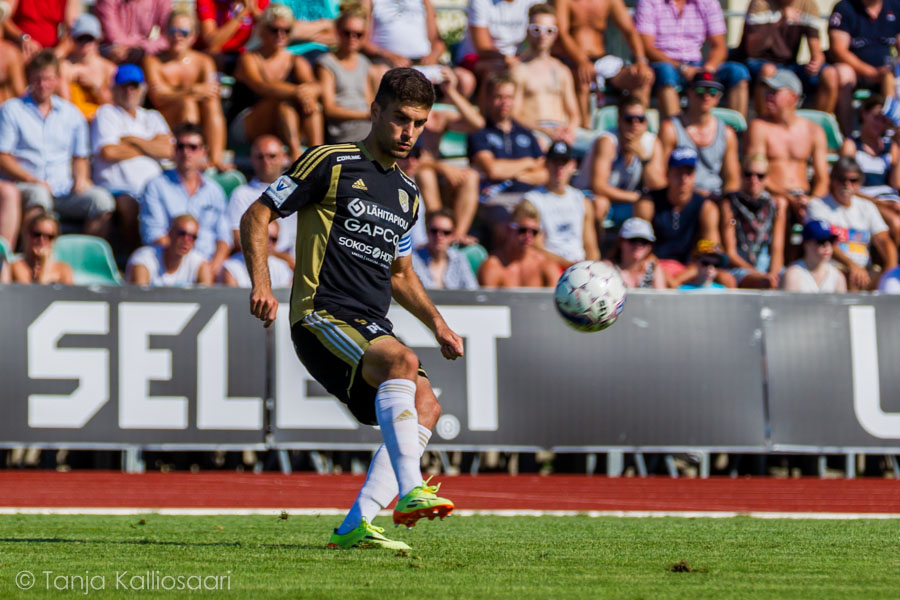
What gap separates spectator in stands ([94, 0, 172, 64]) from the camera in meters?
15.3

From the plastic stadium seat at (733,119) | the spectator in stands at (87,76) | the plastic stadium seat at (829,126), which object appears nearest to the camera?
the spectator in stands at (87,76)

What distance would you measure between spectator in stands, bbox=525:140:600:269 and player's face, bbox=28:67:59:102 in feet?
16.5

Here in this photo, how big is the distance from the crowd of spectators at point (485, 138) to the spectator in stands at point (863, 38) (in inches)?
3.2

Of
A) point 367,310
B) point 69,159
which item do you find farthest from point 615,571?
point 69,159

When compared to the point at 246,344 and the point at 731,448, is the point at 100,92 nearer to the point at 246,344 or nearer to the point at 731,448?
the point at 246,344

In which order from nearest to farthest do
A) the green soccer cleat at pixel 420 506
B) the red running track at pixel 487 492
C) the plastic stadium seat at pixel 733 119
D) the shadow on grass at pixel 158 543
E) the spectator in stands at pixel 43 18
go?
the green soccer cleat at pixel 420 506, the shadow on grass at pixel 158 543, the red running track at pixel 487 492, the spectator in stands at pixel 43 18, the plastic stadium seat at pixel 733 119

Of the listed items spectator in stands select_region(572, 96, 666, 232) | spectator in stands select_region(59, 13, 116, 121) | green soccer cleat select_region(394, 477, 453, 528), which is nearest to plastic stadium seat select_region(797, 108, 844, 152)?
spectator in stands select_region(572, 96, 666, 232)

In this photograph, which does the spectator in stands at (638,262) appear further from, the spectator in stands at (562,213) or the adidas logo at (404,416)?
the adidas logo at (404,416)

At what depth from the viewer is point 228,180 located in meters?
14.3

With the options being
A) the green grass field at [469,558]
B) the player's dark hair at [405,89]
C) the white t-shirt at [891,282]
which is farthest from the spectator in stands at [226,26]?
the player's dark hair at [405,89]

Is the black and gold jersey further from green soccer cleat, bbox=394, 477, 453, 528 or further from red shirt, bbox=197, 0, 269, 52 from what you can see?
red shirt, bbox=197, 0, 269, 52

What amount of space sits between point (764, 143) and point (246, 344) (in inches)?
269

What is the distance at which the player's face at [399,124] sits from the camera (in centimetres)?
614

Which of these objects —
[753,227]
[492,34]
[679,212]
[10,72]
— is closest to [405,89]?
[679,212]
